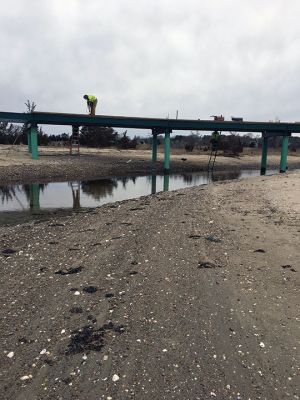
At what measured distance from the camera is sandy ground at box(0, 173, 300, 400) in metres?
4.79

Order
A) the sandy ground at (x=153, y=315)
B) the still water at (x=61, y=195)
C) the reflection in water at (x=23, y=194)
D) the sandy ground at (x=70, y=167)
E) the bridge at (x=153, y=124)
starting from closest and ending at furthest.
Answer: the sandy ground at (x=153, y=315) < the still water at (x=61, y=195) < the reflection in water at (x=23, y=194) < the sandy ground at (x=70, y=167) < the bridge at (x=153, y=124)

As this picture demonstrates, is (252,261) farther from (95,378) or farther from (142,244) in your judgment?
(95,378)

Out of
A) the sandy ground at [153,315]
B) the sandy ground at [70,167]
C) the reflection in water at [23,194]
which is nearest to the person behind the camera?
the sandy ground at [153,315]

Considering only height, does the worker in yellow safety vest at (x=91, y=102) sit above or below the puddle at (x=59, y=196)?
above

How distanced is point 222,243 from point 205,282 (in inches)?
120

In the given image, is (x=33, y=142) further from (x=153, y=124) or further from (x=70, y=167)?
(x=153, y=124)

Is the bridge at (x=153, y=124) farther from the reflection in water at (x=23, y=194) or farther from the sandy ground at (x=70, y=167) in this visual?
the reflection in water at (x=23, y=194)

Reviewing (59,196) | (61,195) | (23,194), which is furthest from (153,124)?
(23,194)

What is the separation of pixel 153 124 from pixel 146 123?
1020 millimetres

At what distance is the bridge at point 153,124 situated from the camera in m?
46.4

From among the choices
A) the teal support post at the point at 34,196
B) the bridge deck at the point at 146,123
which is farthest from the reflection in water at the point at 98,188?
the bridge deck at the point at 146,123

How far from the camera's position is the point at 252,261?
9.12 meters

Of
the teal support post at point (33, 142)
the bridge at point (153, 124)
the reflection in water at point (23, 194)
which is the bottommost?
the reflection in water at point (23, 194)

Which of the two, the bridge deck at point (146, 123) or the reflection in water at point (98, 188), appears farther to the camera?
the bridge deck at point (146, 123)
